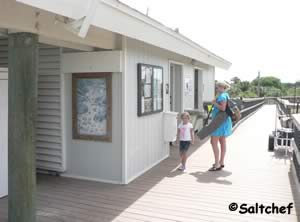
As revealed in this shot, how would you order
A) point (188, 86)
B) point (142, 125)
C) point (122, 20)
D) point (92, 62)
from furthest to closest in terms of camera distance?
point (188, 86), point (142, 125), point (92, 62), point (122, 20)

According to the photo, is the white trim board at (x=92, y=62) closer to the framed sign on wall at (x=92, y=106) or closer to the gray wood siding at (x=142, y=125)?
the framed sign on wall at (x=92, y=106)

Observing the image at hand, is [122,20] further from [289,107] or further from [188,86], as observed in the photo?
[289,107]

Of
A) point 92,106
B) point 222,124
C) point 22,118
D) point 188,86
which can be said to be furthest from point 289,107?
point 22,118

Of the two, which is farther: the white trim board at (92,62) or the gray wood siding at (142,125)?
the gray wood siding at (142,125)

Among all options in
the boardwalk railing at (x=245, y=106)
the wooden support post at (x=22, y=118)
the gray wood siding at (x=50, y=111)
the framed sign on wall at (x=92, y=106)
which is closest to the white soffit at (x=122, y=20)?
the wooden support post at (x=22, y=118)

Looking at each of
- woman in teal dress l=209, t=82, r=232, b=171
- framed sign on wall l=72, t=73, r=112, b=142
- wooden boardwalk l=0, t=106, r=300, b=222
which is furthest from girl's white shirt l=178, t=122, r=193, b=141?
framed sign on wall l=72, t=73, r=112, b=142

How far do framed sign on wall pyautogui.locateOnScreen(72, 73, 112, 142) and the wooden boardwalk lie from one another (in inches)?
28.7

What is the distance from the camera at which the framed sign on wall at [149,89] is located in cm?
517

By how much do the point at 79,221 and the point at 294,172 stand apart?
3277mm

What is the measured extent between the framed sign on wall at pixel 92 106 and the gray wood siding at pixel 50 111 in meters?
0.29

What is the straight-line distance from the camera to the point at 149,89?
5.55m

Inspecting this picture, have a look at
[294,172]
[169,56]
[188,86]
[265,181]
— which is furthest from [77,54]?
[188,86]

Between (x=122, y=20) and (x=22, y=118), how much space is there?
5.04 ft

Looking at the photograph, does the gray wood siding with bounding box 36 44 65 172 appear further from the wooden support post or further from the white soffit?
the wooden support post
